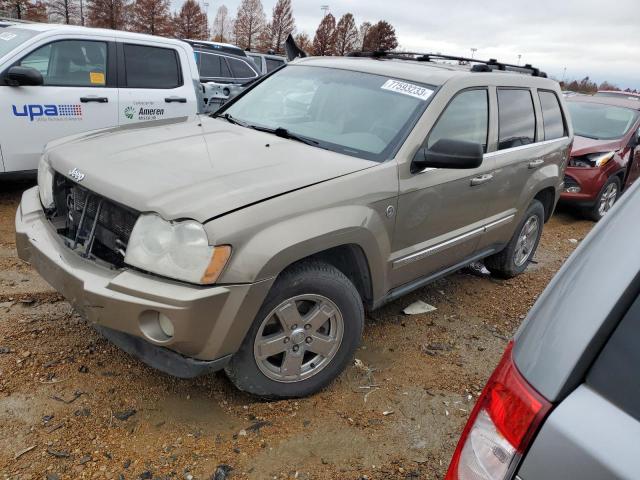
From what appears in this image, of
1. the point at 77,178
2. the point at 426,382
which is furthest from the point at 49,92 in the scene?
the point at 426,382

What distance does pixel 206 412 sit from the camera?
8.68ft

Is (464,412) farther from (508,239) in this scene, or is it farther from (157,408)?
(508,239)

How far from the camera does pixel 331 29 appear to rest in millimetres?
68312

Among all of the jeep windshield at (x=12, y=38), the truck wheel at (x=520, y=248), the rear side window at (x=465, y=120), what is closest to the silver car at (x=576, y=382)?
the rear side window at (x=465, y=120)

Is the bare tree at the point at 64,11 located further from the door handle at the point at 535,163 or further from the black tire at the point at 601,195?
the door handle at the point at 535,163

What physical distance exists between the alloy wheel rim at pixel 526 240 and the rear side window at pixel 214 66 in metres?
7.38

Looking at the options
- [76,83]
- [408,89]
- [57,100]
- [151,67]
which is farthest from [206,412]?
[151,67]

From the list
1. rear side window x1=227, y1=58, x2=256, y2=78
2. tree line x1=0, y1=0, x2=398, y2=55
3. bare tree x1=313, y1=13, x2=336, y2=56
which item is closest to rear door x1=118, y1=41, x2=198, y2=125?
rear side window x1=227, y1=58, x2=256, y2=78

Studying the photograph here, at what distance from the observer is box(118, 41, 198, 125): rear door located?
5801 millimetres

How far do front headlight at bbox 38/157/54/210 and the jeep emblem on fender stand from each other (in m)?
0.37

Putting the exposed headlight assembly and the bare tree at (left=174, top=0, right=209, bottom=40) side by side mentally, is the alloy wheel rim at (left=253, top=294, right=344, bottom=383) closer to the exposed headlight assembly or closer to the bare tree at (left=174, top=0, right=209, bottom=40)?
the exposed headlight assembly

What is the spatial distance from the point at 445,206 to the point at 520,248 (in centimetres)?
196

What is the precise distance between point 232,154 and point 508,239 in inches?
106

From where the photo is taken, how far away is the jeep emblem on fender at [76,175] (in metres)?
2.55
